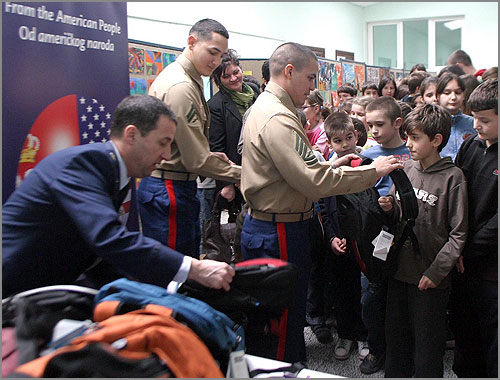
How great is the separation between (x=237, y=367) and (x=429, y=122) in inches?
52.4

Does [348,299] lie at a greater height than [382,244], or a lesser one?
lesser

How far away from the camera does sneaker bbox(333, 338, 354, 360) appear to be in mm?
2696

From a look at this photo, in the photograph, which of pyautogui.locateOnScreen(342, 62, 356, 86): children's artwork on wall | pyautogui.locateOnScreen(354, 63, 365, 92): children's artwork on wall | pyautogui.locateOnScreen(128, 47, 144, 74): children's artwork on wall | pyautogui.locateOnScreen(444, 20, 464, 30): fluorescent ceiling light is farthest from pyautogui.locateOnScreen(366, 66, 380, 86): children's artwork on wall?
pyautogui.locateOnScreen(444, 20, 464, 30): fluorescent ceiling light

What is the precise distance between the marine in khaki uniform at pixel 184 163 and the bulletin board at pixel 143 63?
3.55ft

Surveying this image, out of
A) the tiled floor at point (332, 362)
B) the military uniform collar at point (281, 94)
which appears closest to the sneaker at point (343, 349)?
the tiled floor at point (332, 362)

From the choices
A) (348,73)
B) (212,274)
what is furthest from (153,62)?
(348,73)

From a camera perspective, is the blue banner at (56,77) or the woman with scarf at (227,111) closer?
the blue banner at (56,77)

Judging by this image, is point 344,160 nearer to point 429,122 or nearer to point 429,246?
point 429,122

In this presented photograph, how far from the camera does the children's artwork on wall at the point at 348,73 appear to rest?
267 inches

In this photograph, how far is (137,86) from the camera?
359cm

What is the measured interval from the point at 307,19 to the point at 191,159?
30.4 feet

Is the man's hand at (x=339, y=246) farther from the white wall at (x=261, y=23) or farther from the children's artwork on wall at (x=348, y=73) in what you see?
the white wall at (x=261, y=23)

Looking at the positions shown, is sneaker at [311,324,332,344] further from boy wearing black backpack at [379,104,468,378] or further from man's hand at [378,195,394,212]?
man's hand at [378,195,394,212]

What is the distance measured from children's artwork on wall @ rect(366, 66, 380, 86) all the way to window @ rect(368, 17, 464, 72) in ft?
19.8
